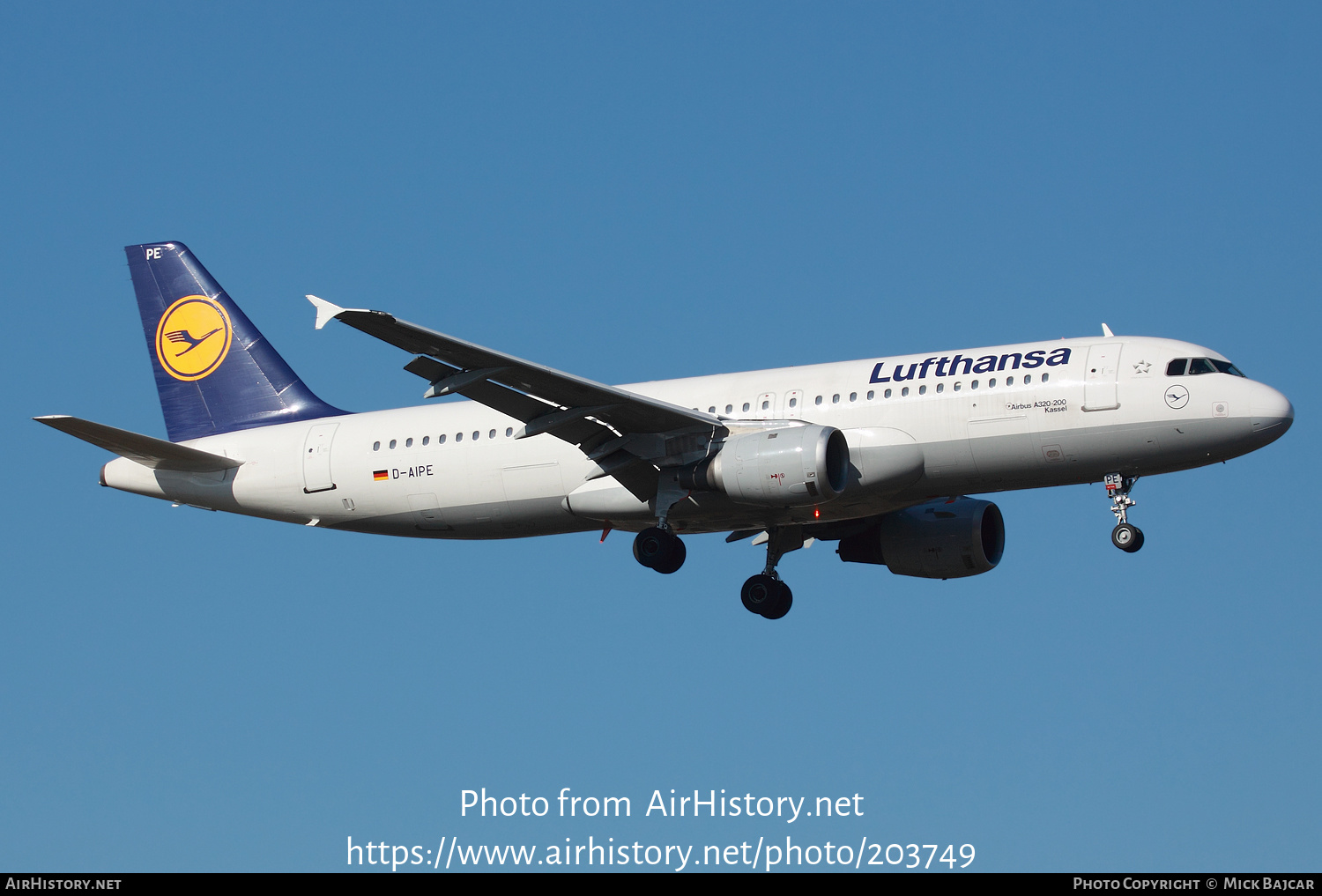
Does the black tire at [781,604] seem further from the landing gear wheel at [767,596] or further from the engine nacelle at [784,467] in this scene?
the engine nacelle at [784,467]

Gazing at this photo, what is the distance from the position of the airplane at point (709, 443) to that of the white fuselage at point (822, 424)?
0.14 ft

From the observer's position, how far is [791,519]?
107ft

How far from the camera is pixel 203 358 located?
Answer: 37906 mm

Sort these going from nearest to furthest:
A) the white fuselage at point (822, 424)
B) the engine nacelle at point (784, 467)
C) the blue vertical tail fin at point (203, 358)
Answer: the engine nacelle at point (784, 467) < the white fuselage at point (822, 424) < the blue vertical tail fin at point (203, 358)

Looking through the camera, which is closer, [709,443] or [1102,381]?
[1102,381]

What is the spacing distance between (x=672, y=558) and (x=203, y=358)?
13582mm

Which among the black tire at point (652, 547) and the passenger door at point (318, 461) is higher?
the passenger door at point (318, 461)

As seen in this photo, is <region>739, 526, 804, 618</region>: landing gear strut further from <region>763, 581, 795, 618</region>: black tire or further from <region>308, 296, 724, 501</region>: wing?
<region>308, 296, 724, 501</region>: wing

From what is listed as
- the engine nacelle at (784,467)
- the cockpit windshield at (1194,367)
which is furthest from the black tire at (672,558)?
the cockpit windshield at (1194,367)

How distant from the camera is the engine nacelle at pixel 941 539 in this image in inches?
1378

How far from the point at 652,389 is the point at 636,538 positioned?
333 centimetres

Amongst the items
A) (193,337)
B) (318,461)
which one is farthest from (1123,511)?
(193,337)

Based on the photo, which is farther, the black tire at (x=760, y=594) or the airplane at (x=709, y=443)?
the black tire at (x=760, y=594)

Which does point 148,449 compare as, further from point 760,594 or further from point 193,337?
point 760,594
